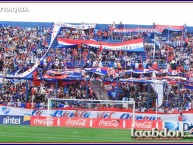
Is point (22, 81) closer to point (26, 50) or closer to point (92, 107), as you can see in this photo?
point (26, 50)

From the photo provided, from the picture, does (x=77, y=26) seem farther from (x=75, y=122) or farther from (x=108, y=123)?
(x=108, y=123)

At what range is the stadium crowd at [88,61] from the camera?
4616 centimetres

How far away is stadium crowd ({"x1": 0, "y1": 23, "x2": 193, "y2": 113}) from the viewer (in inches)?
1817

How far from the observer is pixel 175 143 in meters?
23.3

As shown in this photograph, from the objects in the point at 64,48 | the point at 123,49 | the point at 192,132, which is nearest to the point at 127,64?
the point at 123,49

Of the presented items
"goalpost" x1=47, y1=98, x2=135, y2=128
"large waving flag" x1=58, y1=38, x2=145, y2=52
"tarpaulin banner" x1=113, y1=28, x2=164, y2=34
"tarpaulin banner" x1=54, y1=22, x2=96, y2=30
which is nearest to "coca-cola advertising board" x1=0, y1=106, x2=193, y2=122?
"goalpost" x1=47, y1=98, x2=135, y2=128

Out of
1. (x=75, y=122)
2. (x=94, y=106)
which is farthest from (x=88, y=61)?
(x=75, y=122)

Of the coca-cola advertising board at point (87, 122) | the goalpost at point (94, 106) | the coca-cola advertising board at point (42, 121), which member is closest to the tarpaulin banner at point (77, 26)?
the goalpost at point (94, 106)

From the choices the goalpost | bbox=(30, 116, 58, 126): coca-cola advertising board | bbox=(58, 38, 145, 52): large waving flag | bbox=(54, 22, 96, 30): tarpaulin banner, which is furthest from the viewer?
bbox=(54, 22, 96, 30): tarpaulin banner

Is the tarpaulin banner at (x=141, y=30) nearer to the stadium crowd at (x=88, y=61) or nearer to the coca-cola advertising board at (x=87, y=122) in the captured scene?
the stadium crowd at (x=88, y=61)

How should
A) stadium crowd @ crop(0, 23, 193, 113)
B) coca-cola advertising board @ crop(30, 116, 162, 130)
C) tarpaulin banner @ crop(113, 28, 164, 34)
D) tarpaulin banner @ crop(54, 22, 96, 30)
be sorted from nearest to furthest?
1. coca-cola advertising board @ crop(30, 116, 162, 130)
2. stadium crowd @ crop(0, 23, 193, 113)
3. tarpaulin banner @ crop(113, 28, 164, 34)
4. tarpaulin banner @ crop(54, 22, 96, 30)

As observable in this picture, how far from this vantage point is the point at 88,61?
163ft

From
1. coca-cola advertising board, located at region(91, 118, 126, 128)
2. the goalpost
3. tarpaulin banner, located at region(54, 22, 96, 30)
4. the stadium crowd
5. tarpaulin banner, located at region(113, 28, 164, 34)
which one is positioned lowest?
coca-cola advertising board, located at region(91, 118, 126, 128)

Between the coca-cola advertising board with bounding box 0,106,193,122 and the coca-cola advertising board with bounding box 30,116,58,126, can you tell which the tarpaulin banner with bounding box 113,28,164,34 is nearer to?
the coca-cola advertising board with bounding box 0,106,193,122
